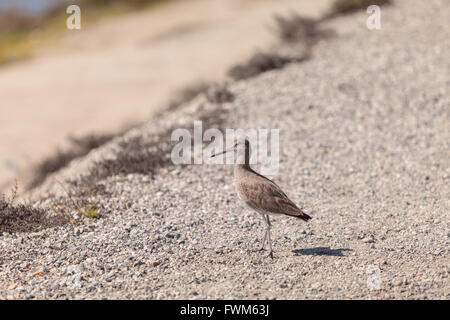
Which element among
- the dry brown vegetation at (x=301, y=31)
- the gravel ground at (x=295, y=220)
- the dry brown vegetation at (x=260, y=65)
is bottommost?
the gravel ground at (x=295, y=220)

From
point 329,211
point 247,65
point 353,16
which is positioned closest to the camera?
point 329,211

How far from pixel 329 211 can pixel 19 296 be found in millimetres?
5172

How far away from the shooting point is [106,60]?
101 ft

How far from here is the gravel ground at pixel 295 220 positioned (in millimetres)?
7312

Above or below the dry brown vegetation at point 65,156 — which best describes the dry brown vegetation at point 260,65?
above

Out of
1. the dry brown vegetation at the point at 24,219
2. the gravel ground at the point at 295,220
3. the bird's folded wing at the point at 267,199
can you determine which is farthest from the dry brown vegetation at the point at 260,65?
the bird's folded wing at the point at 267,199

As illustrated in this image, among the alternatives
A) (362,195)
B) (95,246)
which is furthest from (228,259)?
(362,195)

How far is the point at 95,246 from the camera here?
27.1 ft

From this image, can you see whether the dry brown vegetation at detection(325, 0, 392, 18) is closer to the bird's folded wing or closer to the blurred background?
the blurred background

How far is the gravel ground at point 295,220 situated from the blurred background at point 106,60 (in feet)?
16.1

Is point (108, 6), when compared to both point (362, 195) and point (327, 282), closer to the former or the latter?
point (362, 195)

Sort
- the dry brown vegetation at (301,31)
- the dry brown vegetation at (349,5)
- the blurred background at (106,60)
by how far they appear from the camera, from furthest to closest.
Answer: the dry brown vegetation at (349,5) → the blurred background at (106,60) → the dry brown vegetation at (301,31)

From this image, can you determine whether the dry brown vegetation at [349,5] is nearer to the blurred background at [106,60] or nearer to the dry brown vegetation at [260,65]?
the blurred background at [106,60]

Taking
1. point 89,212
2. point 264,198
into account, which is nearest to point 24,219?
point 89,212
